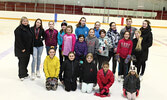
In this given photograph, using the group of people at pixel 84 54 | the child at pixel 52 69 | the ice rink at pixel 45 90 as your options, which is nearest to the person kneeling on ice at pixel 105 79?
the group of people at pixel 84 54

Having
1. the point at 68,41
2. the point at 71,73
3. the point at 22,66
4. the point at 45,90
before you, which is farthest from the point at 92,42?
the point at 22,66

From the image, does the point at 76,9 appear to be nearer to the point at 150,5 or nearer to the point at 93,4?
the point at 93,4

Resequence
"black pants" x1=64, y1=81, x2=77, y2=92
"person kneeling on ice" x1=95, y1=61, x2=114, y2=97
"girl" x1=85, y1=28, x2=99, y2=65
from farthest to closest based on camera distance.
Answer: "girl" x1=85, y1=28, x2=99, y2=65
"black pants" x1=64, y1=81, x2=77, y2=92
"person kneeling on ice" x1=95, y1=61, x2=114, y2=97

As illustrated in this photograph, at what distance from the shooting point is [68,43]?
13.8 feet

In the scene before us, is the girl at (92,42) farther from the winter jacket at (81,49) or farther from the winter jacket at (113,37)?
the winter jacket at (113,37)

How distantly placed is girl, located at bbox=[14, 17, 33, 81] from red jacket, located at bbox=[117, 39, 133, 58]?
1.99 meters

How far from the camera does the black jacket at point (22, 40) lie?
13.0 feet

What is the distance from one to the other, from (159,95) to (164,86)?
A: 0.61 meters

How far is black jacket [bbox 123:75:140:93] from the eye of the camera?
11.6 feet

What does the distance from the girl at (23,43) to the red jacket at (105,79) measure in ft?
5.51

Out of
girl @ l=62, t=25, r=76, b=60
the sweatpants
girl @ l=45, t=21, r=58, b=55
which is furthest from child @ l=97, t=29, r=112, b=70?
girl @ l=45, t=21, r=58, b=55

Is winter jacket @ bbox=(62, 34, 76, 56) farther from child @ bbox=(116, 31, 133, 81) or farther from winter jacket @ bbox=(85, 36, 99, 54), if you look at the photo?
child @ bbox=(116, 31, 133, 81)

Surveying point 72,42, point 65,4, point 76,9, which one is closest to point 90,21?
point 76,9

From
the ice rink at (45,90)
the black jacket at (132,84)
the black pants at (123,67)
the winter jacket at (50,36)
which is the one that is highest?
the winter jacket at (50,36)
